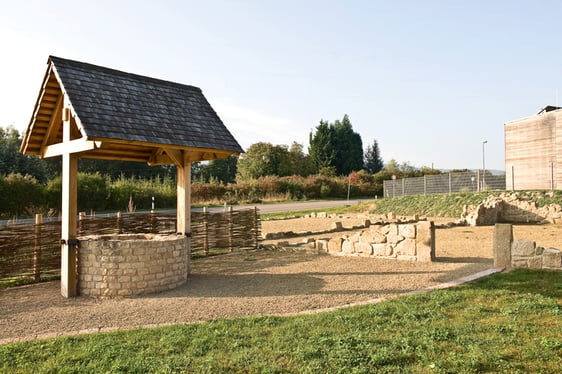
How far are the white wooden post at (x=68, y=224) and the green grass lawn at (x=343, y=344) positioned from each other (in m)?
3.04

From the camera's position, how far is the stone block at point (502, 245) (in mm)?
9266

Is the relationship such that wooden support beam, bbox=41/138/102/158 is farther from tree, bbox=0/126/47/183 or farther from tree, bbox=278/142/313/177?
tree, bbox=278/142/313/177

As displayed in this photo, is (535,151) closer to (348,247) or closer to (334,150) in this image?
(348,247)

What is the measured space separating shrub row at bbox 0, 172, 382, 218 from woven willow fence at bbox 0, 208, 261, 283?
228 inches

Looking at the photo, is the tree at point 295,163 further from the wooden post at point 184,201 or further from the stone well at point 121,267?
the stone well at point 121,267

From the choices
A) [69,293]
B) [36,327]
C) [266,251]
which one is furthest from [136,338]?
[266,251]

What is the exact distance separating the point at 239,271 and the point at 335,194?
37.1 meters

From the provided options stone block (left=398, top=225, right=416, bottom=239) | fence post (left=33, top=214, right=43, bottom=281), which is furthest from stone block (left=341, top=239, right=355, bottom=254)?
fence post (left=33, top=214, right=43, bottom=281)

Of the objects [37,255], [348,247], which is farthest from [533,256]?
[37,255]

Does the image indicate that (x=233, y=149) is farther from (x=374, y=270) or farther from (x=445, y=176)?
(x=445, y=176)

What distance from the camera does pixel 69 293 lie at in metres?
8.27

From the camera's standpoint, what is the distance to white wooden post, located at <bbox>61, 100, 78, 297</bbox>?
27.3 feet

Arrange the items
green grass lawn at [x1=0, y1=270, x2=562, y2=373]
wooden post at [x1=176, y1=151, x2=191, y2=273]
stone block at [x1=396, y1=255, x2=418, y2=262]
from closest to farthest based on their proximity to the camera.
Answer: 1. green grass lawn at [x1=0, y1=270, x2=562, y2=373]
2. wooden post at [x1=176, y1=151, x2=191, y2=273]
3. stone block at [x1=396, y1=255, x2=418, y2=262]

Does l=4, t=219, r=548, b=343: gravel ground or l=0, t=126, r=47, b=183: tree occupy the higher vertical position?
l=0, t=126, r=47, b=183: tree
